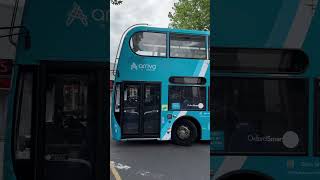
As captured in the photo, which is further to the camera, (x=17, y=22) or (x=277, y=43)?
(x=277, y=43)

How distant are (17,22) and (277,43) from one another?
105 inches

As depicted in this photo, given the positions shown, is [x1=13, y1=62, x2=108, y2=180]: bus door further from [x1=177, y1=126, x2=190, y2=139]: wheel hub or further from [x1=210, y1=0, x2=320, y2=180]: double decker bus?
[x1=177, y1=126, x2=190, y2=139]: wheel hub

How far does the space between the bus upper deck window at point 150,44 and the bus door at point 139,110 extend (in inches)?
38.8

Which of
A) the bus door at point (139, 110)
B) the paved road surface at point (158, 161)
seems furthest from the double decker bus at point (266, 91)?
the bus door at point (139, 110)

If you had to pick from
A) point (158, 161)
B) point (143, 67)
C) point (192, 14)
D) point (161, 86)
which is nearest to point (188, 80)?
point (161, 86)

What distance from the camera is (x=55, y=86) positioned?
13.1 feet

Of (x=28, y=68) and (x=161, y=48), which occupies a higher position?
(x=161, y=48)

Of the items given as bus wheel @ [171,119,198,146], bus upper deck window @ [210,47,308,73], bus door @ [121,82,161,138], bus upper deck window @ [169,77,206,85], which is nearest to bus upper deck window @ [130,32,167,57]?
bus upper deck window @ [169,77,206,85]

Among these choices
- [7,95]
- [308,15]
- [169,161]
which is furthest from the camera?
[169,161]

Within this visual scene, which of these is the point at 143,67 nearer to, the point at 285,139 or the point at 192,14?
the point at 285,139

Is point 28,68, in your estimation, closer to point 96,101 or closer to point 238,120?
point 96,101

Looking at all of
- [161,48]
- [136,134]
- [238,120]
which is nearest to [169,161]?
[136,134]

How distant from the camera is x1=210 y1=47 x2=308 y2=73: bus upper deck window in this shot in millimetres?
4289

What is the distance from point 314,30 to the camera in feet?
14.0
